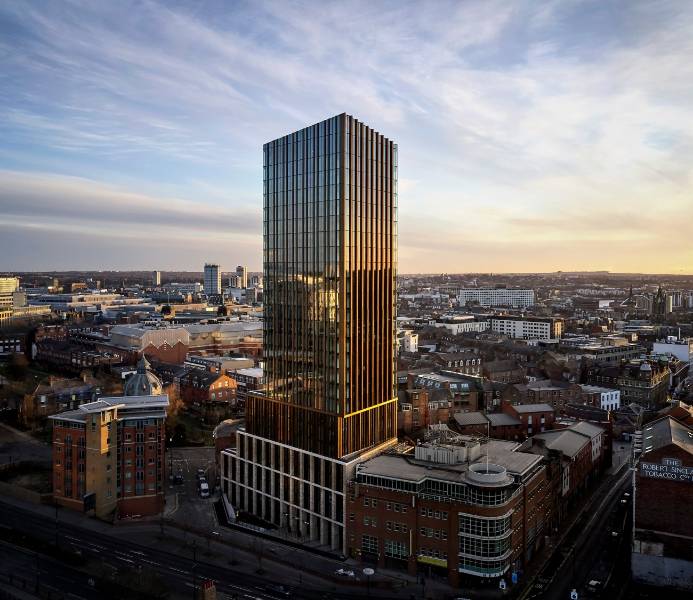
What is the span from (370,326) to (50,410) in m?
77.6

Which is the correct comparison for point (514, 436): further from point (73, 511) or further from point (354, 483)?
point (73, 511)

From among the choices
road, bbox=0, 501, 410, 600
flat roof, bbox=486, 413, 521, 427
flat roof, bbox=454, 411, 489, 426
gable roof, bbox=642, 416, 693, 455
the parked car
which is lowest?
road, bbox=0, 501, 410, 600

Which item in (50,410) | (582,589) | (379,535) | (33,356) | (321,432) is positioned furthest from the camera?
(33,356)

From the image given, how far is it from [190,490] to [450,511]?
41.9 metres

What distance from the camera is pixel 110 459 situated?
3110 inches

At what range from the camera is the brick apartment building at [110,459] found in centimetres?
7831

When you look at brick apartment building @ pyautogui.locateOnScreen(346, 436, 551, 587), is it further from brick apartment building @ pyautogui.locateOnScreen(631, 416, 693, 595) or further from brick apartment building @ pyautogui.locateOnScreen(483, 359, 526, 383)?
brick apartment building @ pyautogui.locateOnScreen(483, 359, 526, 383)

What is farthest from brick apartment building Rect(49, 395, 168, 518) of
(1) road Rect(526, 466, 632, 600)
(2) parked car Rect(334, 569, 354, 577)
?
(1) road Rect(526, 466, 632, 600)

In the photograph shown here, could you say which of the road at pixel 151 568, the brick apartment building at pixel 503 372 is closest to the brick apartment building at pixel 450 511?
the road at pixel 151 568

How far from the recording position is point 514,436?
107500 millimetres

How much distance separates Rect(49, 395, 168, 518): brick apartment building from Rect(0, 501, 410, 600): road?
493cm

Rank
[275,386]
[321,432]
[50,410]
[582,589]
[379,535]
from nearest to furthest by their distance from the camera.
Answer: [582,589]
[379,535]
[321,432]
[275,386]
[50,410]

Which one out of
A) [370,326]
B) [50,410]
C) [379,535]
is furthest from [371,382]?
[50,410]

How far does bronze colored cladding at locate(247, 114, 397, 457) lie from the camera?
7056cm
